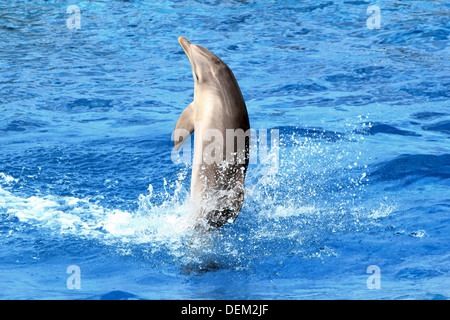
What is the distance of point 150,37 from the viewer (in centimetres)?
1344

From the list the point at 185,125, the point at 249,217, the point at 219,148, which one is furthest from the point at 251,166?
the point at 219,148

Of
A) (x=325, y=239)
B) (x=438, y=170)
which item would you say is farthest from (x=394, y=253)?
(x=438, y=170)

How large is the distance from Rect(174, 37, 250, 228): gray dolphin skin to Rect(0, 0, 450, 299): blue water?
0.32 meters

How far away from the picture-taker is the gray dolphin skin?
15.3 ft

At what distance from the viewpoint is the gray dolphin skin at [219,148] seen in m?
4.67

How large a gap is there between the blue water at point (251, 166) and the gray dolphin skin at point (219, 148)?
0.32m

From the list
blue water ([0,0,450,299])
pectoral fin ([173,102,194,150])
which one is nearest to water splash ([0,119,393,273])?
blue water ([0,0,450,299])

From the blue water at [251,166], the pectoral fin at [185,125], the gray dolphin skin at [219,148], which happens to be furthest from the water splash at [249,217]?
the pectoral fin at [185,125]

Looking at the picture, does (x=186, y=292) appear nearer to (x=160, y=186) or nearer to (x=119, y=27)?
(x=160, y=186)

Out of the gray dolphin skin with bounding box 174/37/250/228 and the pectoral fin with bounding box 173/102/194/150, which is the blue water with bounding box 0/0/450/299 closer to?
the gray dolphin skin with bounding box 174/37/250/228

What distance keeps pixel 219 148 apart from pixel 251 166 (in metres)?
2.39
